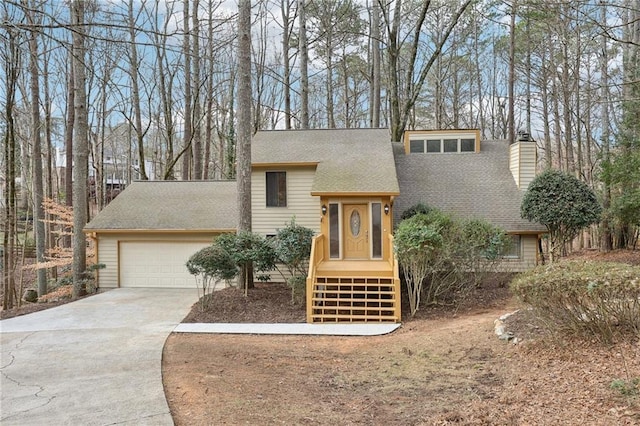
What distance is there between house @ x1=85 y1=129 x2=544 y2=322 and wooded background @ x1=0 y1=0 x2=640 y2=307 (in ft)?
4.80

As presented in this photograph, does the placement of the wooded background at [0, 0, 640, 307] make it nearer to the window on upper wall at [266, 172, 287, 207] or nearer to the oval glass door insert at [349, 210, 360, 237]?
the window on upper wall at [266, 172, 287, 207]

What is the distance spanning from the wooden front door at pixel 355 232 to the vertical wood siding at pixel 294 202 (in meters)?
1.27

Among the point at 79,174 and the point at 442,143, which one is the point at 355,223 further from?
the point at 79,174

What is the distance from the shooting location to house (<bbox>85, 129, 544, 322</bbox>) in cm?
1145

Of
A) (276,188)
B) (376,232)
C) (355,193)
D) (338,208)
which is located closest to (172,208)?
(276,188)

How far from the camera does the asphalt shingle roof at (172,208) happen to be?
512 inches

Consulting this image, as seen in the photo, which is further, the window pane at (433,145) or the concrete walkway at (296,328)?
the window pane at (433,145)

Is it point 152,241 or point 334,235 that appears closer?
point 334,235

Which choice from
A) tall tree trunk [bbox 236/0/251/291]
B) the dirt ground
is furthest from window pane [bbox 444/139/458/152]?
the dirt ground

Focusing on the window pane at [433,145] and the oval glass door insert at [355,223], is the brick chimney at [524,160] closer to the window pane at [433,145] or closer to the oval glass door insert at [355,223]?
the window pane at [433,145]

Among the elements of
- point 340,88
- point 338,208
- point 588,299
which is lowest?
point 588,299

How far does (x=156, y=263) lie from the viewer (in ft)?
43.4

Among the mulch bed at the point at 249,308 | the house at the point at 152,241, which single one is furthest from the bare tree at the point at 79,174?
the mulch bed at the point at 249,308

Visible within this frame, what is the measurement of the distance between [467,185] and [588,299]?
9361 mm
